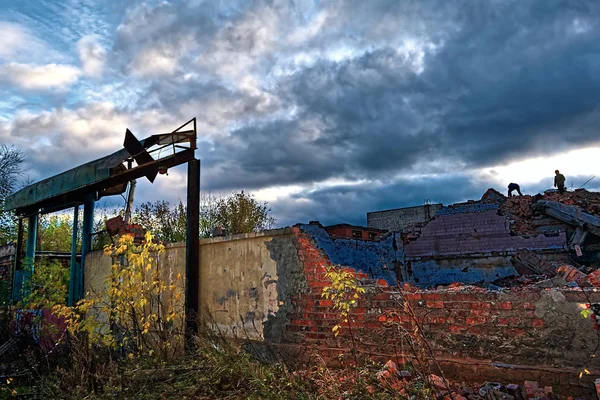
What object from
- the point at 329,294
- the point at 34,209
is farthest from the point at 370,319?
the point at 34,209

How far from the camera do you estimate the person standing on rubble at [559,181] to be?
1773cm

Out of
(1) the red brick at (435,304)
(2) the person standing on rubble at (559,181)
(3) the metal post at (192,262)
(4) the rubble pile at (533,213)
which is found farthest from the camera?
(2) the person standing on rubble at (559,181)

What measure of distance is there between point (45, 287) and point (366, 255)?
27.3 feet

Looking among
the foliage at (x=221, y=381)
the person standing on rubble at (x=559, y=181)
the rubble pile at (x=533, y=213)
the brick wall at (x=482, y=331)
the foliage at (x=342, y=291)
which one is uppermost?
the person standing on rubble at (x=559, y=181)

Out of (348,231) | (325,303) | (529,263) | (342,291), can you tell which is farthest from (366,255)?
(342,291)

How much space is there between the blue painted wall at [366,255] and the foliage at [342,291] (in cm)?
468

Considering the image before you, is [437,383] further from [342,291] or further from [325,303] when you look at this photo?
[325,303]

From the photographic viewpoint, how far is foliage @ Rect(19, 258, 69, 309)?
9948mm

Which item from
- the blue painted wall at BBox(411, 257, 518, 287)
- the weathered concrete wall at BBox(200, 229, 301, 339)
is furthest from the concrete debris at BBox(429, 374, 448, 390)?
the blue painted wall at BBox(411, 257, 518, 287)

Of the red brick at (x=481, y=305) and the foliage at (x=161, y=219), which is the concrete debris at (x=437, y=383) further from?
the foliage at (x=161, y=219)

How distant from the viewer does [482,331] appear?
4.79 metres

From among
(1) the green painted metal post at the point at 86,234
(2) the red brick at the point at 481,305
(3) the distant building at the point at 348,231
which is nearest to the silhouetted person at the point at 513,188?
(3) the distant building at the point at 348,231

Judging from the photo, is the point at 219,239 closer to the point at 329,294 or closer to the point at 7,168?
the point at 329,294

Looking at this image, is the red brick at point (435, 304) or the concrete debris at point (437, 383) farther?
the red brick at point (435, 304)
